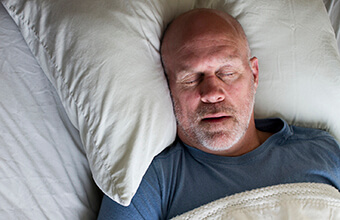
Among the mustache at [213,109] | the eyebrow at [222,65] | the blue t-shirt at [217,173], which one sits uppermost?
the eyebrow at [222,65]

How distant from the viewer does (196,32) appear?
1.08m

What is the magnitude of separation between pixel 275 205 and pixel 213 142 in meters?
0.26

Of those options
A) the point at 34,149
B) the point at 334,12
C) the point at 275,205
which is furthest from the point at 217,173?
the point at 334,12

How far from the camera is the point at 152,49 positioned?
109 centimetres

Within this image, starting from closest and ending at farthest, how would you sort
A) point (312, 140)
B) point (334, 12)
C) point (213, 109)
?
point (213, 109), point (312, 140), point (334, 12)

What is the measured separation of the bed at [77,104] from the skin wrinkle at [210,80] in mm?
52

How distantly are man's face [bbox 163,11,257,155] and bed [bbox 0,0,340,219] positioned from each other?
2.4 inches

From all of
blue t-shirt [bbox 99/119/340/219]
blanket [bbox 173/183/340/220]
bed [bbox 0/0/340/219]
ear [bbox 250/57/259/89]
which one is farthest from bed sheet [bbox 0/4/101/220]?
ear [bbox 250/57/259/89]

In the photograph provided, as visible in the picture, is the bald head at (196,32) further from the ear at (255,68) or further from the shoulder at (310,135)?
the shoulder at (310,135)

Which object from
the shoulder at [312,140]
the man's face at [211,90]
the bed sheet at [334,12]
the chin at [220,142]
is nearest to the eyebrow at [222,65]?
the man's face at [211,90]

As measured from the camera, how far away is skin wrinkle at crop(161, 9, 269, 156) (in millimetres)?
1042

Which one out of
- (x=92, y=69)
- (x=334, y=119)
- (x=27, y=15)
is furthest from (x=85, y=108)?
(x=334, y=119)

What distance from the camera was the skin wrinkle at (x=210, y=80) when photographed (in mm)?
→ 1042

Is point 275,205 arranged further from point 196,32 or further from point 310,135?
point 196,32
